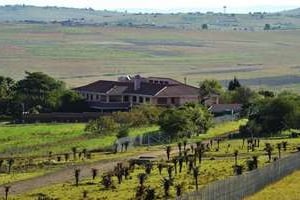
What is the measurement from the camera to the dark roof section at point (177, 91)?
93875 millimetres

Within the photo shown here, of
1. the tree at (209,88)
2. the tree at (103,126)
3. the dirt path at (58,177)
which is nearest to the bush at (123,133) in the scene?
the tree at (103,126)

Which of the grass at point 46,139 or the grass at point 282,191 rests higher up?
the grass at point 46,139

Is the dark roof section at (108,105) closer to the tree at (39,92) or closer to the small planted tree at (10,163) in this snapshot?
the tree at (39,92)

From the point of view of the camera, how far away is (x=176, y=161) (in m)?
50.9

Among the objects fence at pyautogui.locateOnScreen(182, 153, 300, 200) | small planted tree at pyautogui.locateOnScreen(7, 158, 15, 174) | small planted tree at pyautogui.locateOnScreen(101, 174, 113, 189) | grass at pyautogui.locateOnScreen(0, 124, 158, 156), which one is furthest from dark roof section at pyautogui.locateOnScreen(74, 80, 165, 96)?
fence at pyautogui.locateOnScreen(182, 153, 300, 200)

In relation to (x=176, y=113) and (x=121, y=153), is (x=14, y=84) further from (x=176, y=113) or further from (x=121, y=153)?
(x=121, y=153)

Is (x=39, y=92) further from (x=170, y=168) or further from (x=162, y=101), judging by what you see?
(x=170, y=168)

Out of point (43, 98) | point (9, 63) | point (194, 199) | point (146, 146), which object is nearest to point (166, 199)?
point (194, 199)

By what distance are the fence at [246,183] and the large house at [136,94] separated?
4869 cm

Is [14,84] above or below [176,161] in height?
above

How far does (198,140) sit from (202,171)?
2172 centimetres

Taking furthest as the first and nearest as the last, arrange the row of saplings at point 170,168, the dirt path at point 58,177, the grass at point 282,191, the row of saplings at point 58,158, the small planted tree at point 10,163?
the row of saplings at point 58,158 → the small planted tree at point 10,163 → the dirt path at point 58,177 → the row of saplings at point 170,168 → the grass at point 282,191

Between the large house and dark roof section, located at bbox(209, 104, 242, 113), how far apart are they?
11.2ft

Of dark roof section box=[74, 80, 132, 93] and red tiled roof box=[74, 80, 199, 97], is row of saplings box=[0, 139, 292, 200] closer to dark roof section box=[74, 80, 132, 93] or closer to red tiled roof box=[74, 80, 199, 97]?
red tiled roof box=[74, 80, 199, 97]
